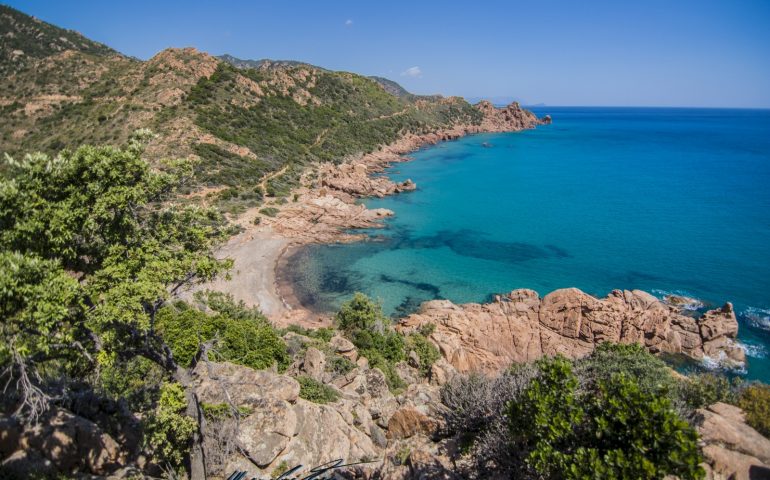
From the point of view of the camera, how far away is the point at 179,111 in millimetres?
66625

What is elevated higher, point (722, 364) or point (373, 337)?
point (373, 337)

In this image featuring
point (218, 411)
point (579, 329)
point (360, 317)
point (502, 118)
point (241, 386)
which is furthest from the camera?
point (502, 118)

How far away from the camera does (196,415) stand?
1048 cm

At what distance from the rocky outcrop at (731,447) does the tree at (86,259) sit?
12.6 m

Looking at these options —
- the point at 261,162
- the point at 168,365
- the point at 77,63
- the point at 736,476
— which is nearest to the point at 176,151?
the point at 261,162

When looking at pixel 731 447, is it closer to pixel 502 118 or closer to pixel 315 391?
pixel 315 391

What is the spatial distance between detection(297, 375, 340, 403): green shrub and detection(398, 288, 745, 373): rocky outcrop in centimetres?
1290

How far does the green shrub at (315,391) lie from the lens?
14656 millimetres

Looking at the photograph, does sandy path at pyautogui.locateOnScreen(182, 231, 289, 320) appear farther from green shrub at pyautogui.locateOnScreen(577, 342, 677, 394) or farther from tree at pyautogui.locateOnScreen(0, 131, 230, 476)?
green shrub at pyautogui.locateOnScreen(577, 342, 677, 394)

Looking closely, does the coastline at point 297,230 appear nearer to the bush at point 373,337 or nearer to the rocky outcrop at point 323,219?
the rocky outcrop at point 323,219

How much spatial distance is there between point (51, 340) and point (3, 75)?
301ft

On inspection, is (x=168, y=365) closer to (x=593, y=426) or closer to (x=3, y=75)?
(x=593, y=426)

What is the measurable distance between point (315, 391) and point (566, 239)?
48.0 m

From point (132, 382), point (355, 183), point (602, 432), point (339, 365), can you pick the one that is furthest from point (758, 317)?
point (355, 183)
